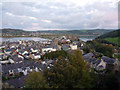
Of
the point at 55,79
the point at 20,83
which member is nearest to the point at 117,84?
the point at 55,79

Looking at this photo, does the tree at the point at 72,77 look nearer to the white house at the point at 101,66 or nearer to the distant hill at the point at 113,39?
the white house at the point at 101,66

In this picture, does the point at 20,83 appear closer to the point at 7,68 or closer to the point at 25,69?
the point at 25,69

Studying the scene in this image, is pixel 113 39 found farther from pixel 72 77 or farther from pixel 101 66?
pixel 72 77

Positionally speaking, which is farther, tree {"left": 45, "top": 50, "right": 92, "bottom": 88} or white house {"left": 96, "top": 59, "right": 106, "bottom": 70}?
white house {"left": 96, "top": 59, "right": 106, "bottom": 70}

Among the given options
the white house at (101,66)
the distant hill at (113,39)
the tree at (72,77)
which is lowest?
the white house at (101,66)

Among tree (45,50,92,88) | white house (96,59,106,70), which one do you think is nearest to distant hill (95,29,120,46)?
white house (96,59,106,70)

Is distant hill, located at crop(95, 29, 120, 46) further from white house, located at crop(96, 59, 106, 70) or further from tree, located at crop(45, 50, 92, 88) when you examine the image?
tree, located at crop(45, 50, 92, 88)

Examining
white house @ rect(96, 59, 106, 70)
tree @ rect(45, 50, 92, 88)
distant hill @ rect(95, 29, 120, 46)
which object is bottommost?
white house @ rect(96, 59, 106, 70)

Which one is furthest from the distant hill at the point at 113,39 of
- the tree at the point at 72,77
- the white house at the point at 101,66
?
the tree at the point at 72,77

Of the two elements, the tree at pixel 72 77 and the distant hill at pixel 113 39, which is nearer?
the tree at pixel 72 77

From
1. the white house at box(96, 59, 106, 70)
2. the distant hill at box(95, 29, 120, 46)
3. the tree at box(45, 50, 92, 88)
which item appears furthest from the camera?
the distant hill at box(95, 29, 120, 46)

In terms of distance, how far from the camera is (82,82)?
27.5 feet

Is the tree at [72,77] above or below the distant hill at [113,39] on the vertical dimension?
below

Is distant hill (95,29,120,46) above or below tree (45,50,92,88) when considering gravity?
above
